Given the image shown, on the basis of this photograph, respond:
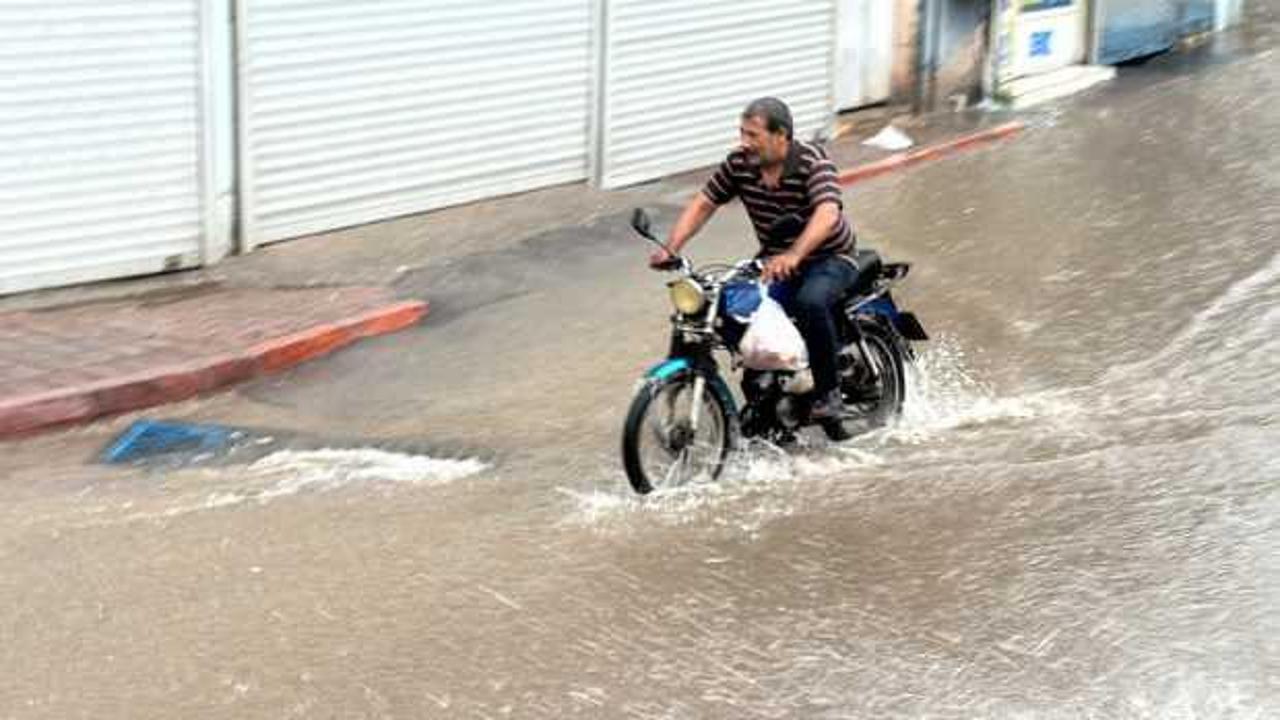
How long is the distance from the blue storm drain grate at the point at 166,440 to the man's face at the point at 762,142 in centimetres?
281

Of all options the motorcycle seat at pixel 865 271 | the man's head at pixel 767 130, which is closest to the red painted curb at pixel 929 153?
the motorcycle seat at pixel 865 271

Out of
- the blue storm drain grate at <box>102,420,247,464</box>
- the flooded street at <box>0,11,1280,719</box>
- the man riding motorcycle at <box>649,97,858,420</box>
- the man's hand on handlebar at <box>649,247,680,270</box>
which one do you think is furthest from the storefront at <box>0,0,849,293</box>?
the man's hand on handlebar at <box>649,247,680,270</box>

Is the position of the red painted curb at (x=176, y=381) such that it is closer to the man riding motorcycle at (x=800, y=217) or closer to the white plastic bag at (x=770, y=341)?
the man riding motorcycle at (x=800, y=217)

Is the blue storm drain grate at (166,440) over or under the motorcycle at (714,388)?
under

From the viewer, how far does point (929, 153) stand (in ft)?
49.4

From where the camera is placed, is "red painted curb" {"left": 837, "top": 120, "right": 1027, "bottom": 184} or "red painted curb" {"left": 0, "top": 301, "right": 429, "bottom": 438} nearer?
"red painted curb" {"left": 0, "top": 301, "right": 429, "bottom": 438}

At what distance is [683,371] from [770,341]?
0.42 metres

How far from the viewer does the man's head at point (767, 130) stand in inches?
288

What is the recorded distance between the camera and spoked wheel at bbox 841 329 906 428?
823 centimetres

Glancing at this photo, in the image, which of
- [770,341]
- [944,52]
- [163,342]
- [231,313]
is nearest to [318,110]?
[231,313]

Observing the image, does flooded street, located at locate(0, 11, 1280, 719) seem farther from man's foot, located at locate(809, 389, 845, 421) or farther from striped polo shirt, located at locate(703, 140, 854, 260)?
striped polo shirt, located at locate(703, 140, 854, 260)

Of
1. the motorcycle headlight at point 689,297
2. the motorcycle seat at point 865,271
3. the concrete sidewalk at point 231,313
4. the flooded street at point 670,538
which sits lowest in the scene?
the concrete sidewalk at point 231,313

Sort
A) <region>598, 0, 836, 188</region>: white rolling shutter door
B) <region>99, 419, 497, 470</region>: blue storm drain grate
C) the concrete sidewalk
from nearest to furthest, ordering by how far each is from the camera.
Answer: <region>99, 419, 497, 470</region>: blue storm drain grate < the concrete sidewalk < <region>598, 0, 836, 188</region>: white rolling shutter door

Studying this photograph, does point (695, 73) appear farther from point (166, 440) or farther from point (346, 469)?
point (346, 469)
